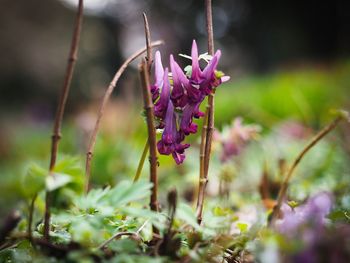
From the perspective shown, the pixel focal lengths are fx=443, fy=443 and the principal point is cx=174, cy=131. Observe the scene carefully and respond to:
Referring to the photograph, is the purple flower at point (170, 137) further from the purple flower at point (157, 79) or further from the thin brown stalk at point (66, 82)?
the thin brown stalk at point (66, 82)

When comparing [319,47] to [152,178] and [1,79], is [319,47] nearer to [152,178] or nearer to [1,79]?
[1,79]

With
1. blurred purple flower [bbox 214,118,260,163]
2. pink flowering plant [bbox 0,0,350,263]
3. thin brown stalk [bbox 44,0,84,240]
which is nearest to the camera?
pink flowering plant [bbox 0,0,350,263]

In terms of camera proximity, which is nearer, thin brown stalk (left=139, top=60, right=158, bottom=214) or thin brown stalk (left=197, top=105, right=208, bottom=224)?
thin brown stalk (left=139, top=60, right=158, bottom=214)

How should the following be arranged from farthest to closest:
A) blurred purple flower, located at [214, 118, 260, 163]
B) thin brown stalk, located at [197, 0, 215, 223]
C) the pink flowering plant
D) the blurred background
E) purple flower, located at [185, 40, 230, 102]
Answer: the blurred background < blurred purple flower, located at [214, 118, 260, 163] < thin brown stalk, located at [197, 0, 215, 223] < purple flower, located at [185, 40, 230, 102] < the pink flowering plant

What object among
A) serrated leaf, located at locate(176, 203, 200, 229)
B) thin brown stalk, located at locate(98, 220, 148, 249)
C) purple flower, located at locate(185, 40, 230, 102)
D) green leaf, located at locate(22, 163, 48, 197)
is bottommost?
thin brown stalk, located at locate(98, 220, 148, 249)

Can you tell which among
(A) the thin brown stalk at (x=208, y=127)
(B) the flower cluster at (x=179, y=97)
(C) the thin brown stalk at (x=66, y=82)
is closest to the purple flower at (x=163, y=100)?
(B) the flower cluster at (x=179, y=97)

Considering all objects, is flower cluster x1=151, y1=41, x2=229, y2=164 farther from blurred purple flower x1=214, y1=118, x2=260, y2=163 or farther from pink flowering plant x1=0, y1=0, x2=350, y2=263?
blurred purple flower x1=214, y1=118, x2=260, y2=163

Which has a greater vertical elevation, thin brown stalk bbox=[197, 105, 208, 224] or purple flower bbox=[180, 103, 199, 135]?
purple flower bbox=[180, 103, 199, 135]

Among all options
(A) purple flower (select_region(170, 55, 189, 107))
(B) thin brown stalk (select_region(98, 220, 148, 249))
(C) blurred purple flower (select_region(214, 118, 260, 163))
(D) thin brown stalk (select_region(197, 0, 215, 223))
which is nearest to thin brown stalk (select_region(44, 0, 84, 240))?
(B) thin brown stalk (select_region(98, 220, 148, 249))
